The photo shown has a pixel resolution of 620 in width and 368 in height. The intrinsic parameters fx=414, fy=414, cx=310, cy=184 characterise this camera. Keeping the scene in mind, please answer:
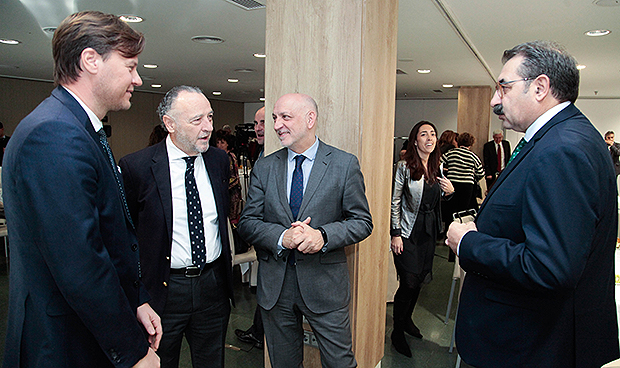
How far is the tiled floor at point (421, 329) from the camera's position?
3000 mm

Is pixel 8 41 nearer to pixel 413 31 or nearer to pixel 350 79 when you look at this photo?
pixel 413 31

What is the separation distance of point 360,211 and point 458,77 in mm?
7866

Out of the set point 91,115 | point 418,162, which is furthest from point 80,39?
point 418,162

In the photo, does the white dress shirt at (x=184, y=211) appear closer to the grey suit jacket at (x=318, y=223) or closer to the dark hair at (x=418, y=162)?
the grey suit jacket at (x=318, y=223)

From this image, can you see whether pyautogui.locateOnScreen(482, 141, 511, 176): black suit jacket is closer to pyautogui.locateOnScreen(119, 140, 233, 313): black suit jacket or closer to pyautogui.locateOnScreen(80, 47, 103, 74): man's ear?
pyautogui.locateOnScreen(119, 140, 233, 313): black suit jacket

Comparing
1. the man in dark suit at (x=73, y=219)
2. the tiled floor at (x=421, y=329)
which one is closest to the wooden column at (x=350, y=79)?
the tiled floor at (x=421, y=329)

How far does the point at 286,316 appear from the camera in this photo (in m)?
2.04

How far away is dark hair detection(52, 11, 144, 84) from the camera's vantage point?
1.15m

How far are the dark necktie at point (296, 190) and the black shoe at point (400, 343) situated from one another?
65.0 inches

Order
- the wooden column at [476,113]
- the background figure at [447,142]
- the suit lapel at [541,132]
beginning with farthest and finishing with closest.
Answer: the wooden column at [476,113]
the background figure at [447,142]
the suit lapel at [541,132]

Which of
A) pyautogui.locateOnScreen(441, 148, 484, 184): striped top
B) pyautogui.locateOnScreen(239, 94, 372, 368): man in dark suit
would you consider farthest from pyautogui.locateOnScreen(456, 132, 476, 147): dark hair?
pyautogui.locateOnScreen(239, 94, 372, 368): man in dark suit

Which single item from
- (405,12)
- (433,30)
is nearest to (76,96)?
(405,12)

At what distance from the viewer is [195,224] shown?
1.90 metres

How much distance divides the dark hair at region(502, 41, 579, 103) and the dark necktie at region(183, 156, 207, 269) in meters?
1.42
